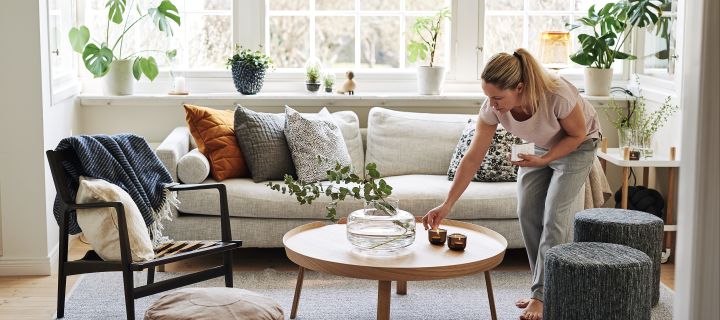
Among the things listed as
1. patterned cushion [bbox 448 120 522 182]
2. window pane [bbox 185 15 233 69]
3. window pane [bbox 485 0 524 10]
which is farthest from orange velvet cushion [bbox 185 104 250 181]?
window pane [bbox 485 0 524 10]

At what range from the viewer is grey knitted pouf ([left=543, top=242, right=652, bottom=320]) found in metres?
3.16

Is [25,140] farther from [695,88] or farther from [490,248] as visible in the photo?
[695,88]

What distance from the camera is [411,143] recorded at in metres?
5.13

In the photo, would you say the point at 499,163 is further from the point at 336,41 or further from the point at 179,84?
the point at 179,84

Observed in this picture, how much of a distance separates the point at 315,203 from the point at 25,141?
4.74 ft

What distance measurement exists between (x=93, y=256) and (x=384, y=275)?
1226 mm

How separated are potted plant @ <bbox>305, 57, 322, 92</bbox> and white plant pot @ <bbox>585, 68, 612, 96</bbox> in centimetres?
164

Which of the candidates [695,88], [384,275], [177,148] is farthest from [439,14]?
[695,88]

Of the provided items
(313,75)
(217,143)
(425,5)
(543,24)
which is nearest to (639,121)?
(543,24)

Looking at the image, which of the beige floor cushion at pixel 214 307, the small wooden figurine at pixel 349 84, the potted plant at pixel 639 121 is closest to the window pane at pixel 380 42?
the small wooden figurine at pixel 349 84

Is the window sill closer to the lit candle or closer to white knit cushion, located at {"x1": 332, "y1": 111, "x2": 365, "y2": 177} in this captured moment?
the lit candle

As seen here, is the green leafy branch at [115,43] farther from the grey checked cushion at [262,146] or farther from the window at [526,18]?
the window at [526,18]

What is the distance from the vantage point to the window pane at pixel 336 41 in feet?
18.7

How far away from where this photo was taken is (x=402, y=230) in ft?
11.0
